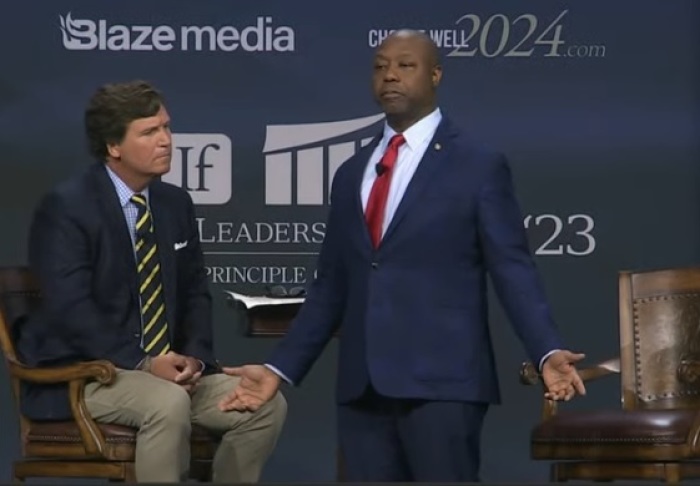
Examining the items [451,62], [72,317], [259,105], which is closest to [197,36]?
[259,105]

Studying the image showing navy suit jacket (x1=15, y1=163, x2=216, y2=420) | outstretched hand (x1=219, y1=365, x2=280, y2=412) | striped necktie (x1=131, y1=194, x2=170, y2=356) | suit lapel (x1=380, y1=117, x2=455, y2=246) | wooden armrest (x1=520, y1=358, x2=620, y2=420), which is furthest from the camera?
wooden armrest (x1=520, y1=358, x2=620, y2=420)

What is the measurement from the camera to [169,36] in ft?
23.8

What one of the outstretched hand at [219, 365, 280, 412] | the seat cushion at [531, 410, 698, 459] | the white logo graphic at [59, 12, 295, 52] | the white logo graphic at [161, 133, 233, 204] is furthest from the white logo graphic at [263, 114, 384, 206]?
the outstretched hand at [219, 365, 280, 412]

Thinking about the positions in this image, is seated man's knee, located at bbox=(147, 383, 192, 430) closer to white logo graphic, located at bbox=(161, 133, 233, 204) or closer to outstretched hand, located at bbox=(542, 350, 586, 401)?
outstretched hand, located at bbox=(542, 350, 586, 401)

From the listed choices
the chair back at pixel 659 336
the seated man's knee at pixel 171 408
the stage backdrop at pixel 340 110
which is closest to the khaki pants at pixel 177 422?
the seated man's knee at pixel 171 408

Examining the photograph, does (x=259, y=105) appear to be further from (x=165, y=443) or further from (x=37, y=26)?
(x=165, y=443)

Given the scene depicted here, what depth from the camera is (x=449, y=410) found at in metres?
4.64

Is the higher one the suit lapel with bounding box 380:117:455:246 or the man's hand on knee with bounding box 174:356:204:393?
the suit lapel with bounding box 380:117:455:246

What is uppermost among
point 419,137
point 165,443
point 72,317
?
point 419,137

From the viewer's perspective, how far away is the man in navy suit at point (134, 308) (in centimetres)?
544

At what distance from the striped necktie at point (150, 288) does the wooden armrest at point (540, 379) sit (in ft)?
3.41

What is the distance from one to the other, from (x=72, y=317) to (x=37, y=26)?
6.78ft

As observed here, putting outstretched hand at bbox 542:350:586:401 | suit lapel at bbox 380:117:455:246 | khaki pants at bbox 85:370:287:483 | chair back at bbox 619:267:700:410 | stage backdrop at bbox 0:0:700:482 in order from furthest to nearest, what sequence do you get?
stage backdrop at bbox 0:0:700:482, chair back at bbox 619:267:700:410, khaki pants at bbox 85:370:287:483, suit lapel at bbox 380:117:455:246, outstretched hand at bbox 542:350:586:401

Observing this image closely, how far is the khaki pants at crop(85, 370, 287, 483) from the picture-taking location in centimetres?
538
